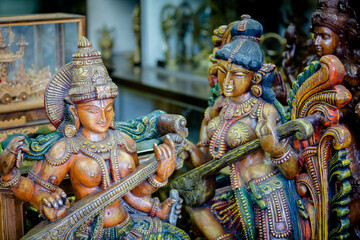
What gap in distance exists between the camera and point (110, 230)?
2070 mm

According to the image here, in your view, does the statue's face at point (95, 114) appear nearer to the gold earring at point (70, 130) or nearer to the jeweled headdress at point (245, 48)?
the gold earring at point (70, 130)

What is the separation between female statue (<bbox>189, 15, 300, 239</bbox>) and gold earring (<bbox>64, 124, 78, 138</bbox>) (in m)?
0.62

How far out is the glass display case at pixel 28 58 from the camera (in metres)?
3.00

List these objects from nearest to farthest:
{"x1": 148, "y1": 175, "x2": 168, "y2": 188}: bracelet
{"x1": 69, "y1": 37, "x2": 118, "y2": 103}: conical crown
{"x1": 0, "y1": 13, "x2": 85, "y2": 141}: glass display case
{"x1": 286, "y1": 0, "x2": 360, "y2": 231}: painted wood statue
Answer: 1. {"x1": 69, "y1": 37, "x2": 118, "y2": 103}: conical crown
2. {"x1": 148, "y1": 175, "x2": 168, "y2": 188}: bracelet
3. {"x1": 286, "y1": 0, "x2": 360, "y2": 231}: painted wood statue
4. {"x1": 0, "y1": 13, "x2": 85, "y2": 141}: glass display case

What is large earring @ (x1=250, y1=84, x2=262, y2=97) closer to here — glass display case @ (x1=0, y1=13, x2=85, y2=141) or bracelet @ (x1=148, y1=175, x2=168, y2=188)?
bracelet @ (x1=148, y1=175, x2=168, y2=188)

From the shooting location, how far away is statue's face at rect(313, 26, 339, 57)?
9.23 feet

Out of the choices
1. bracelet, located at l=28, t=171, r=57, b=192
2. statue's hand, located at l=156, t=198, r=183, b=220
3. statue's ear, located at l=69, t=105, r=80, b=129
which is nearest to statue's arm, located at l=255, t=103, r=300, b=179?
statue's hand, located at l=156, t=198, r=183, b=220

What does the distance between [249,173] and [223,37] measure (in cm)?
61

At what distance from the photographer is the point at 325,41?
2826mm

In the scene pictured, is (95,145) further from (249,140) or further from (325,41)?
(325,41)

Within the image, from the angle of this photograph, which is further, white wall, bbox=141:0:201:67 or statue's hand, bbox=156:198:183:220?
white wall, bbox=141:0:201:67

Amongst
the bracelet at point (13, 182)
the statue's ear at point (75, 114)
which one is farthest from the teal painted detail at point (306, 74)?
the bracelet at point (13, 182)

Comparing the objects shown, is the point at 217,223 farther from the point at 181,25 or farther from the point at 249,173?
the point at 181,25

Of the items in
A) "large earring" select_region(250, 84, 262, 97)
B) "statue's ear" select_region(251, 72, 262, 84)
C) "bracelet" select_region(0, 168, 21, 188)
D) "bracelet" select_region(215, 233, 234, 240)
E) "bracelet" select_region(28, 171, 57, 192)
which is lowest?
"bracelet" select_region(215, 233, 234, 240)
